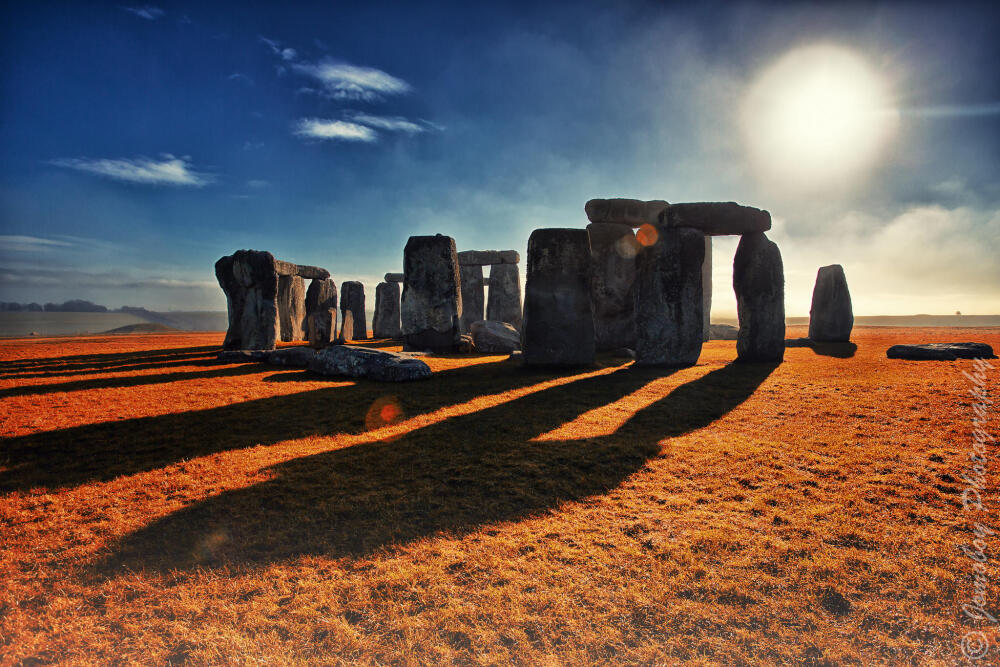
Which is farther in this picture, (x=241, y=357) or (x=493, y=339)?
(x=493, y=339)

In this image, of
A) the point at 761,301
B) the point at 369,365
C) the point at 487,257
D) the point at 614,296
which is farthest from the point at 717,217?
the point at 487,257

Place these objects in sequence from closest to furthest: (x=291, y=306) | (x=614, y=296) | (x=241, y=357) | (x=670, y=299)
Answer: (x=670, y=299) < (x=241, y=357) < (x=614, y=296) < (x=291, y=306)

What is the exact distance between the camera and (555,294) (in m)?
8.01

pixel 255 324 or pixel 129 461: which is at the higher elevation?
pixel 255 324

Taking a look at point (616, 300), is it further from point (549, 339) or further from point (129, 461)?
point (129, 461)

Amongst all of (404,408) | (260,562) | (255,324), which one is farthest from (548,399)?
(255,324)

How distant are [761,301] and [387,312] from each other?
15533 mm

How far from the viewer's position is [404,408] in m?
5.27

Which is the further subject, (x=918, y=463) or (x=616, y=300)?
(x=616, y=300)

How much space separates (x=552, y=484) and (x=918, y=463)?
261cm

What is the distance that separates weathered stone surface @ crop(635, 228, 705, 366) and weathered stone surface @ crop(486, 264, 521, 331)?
1157 cm

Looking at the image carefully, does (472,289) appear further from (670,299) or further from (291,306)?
(670,299)

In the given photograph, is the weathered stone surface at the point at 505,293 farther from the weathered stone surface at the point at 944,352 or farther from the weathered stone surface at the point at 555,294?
the weathered stone surface at the point at 944,352

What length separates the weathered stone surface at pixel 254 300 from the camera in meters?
10.8
